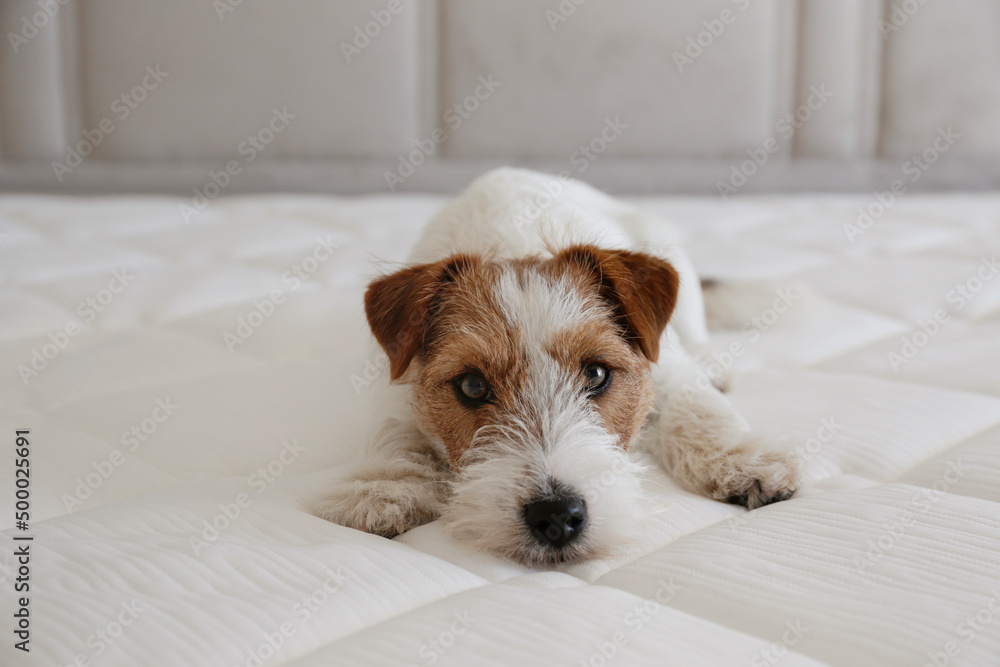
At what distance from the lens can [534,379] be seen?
145 cm

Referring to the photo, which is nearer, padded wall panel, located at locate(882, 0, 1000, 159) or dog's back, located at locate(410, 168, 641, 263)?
dog's back, located at locate(410, 168, 641, 263)

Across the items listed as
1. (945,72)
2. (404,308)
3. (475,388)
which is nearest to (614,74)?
(945,72)

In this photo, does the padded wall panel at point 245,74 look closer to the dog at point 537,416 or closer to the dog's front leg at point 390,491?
the dog at point 537,416

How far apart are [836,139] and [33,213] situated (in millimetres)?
4796

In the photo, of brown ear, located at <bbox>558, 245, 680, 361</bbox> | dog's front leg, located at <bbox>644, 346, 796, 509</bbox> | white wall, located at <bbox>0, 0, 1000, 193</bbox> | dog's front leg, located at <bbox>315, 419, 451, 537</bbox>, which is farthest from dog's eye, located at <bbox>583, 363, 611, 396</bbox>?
white wall, located at <bbox>0, 0, 1000, 193</bbox>

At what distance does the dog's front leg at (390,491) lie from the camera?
4.52ft

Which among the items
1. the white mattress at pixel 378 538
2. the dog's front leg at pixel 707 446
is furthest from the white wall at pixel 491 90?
the dog's front leg at pixel 707 446

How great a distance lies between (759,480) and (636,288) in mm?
444

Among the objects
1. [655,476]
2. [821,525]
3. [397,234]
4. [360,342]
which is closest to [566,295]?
[655,476]

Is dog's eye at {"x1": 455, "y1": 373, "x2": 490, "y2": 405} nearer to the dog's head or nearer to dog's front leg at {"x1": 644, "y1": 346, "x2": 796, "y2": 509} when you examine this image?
the dog's head

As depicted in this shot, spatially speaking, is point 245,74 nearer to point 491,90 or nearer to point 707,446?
point 491,90

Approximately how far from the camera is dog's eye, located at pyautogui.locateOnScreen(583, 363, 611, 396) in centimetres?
152

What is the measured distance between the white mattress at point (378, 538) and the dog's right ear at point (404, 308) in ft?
0.96

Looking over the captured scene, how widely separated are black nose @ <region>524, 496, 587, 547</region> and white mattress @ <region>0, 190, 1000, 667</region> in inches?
2.4
